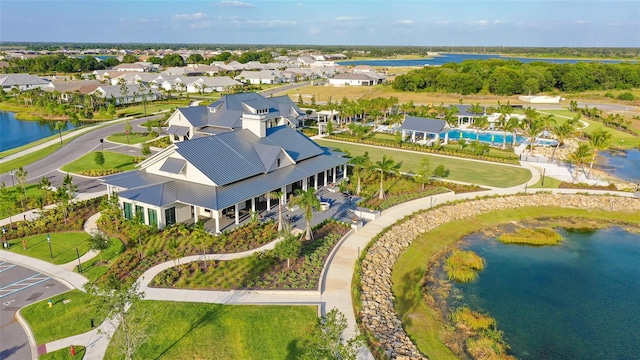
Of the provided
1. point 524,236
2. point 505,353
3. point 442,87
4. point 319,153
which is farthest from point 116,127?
point 442,87

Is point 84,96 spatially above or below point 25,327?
above

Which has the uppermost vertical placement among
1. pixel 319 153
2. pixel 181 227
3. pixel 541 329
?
pixel 319 153

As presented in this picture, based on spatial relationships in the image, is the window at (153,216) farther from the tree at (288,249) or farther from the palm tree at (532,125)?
the palm tree at (532,125)

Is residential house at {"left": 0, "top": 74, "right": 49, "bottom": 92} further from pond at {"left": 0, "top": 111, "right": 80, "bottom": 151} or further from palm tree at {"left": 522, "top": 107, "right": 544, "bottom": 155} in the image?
palm tree at {"left": 522, "top": 107, "right": 544, "bottom": 155}

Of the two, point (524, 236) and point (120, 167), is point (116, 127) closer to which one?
point (120, 167)

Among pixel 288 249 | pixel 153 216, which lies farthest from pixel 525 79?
pixel 153 216

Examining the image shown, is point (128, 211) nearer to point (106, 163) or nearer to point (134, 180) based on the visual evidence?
point (134, 180)

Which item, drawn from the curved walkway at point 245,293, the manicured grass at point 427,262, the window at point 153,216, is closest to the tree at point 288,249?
the curved walkway at point 245,293
